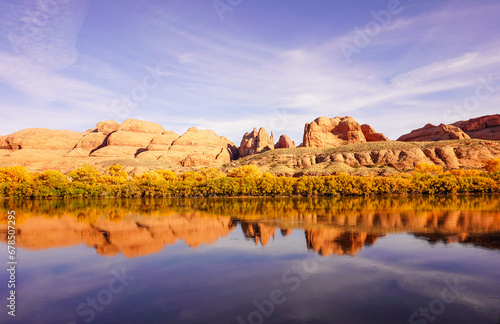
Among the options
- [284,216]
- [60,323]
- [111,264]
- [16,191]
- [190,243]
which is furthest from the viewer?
[16,191]

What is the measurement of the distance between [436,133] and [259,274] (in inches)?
5462

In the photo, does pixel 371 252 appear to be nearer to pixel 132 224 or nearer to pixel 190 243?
pixel 190 243

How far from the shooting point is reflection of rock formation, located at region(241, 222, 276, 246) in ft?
58.6

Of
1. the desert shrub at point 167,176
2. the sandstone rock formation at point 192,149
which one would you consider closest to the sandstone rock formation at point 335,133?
the sandstone rock formation at point 192,149

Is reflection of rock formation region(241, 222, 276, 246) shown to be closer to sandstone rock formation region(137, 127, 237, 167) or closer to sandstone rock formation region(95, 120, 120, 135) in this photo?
sandstone rock formation region(137, 127, 237, 167)

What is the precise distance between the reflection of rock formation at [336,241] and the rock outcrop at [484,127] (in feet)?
434

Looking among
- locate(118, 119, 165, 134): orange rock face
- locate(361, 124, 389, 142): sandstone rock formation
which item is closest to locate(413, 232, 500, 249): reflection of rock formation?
locate(361, 124, 389, 142): sandstone rock formation

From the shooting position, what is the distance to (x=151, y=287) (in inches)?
413

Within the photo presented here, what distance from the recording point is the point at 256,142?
140 m

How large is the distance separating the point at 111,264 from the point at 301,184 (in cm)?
3844

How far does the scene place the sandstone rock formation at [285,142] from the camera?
14712 centimetres

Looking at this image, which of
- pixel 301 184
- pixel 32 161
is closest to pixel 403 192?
pixel 301 184

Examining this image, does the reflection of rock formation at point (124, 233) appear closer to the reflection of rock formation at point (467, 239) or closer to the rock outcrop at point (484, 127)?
the reflection of rock formation at point (467, 239)

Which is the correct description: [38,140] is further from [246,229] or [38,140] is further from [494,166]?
[494,166]
